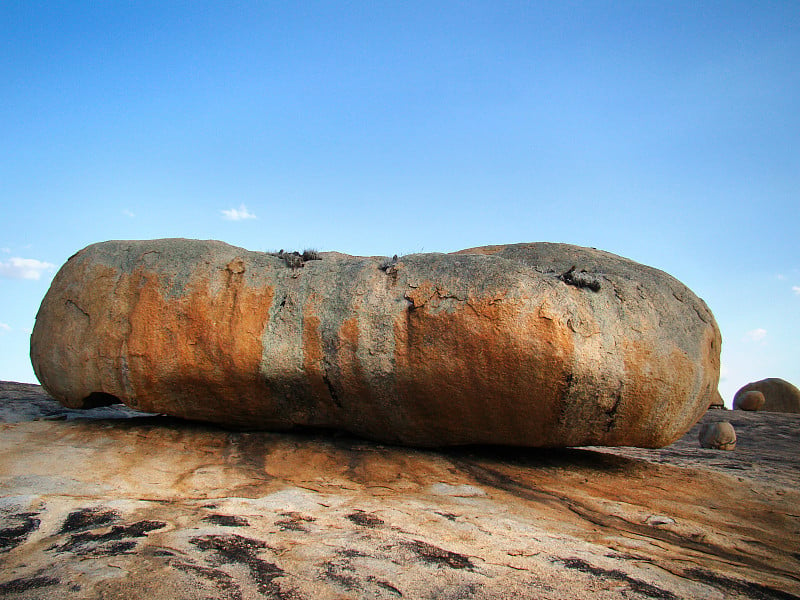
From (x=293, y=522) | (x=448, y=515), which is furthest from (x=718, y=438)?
(x=293, y=522)

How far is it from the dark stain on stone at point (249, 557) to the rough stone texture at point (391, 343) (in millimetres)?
2350

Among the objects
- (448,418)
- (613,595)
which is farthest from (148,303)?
(613,595)

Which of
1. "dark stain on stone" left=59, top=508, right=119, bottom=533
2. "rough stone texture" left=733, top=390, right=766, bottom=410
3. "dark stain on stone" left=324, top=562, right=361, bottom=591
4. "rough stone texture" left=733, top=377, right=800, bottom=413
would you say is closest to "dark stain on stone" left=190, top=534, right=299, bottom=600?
"dark stain on stone" left=324, top=562, right=361, bottom=591

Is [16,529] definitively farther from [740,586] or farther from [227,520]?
[740,586]

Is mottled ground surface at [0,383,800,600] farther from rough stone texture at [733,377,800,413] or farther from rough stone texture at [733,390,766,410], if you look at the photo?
rough stone texture at [733,377,800,413]

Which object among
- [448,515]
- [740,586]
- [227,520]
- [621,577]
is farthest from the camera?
[448,515]

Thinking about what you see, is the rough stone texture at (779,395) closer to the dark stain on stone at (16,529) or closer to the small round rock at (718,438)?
the small round rock at (718,438)

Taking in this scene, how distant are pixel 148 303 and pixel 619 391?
440cm

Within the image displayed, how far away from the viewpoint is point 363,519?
3.75 metres

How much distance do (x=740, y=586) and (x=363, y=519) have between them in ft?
6.89

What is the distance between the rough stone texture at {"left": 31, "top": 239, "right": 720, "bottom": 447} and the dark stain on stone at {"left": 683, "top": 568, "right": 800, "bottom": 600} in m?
1.89

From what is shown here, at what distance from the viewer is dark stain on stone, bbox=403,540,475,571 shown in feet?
9.71

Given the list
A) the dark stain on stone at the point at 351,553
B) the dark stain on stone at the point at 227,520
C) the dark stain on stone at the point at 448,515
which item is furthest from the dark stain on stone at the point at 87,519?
the dark stain on stone at the point at 448,515

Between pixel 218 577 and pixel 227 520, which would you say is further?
pixel 227 520
